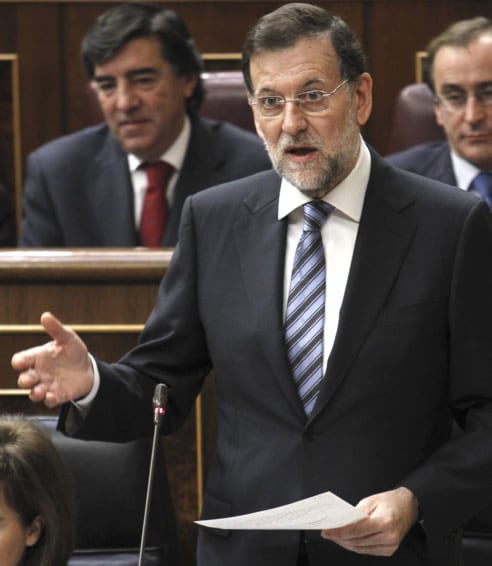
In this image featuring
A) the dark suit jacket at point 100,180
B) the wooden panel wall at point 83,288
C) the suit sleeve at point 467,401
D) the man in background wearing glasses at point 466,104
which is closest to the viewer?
the suit sleeve at point 467,401

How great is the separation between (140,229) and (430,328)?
820mm

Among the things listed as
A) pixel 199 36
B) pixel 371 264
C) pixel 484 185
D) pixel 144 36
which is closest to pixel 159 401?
pixel 371 264

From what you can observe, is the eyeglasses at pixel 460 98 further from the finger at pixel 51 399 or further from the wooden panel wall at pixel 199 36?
the finger at pixel 51 399

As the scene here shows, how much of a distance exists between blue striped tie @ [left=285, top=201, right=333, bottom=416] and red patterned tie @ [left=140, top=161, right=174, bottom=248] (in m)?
0.73

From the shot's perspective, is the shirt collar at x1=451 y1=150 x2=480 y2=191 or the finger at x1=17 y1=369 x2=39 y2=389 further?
the shirt collar at x1=451 y1=150 x2=480 y2=191

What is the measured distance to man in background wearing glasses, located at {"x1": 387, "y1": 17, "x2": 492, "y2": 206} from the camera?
162cm

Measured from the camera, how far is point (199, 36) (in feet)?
6.86

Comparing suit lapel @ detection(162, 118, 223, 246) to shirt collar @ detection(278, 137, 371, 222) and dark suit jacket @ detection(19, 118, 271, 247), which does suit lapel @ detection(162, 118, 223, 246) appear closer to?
dark suit jacket @ detection(19, 118, 271, 247)

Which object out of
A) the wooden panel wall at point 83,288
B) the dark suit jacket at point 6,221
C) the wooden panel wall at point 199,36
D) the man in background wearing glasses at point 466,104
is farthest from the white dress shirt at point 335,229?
the wooden panel wall at point 199,36

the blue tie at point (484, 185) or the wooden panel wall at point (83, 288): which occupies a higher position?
the blue tie at point (484, 185)

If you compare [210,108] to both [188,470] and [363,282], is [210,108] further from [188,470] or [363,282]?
[363,282]

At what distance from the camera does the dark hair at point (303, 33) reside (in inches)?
39.1

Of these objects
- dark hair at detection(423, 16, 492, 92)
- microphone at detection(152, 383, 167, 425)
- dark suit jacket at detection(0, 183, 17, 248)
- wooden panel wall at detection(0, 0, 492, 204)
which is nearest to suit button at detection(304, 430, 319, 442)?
microphone at detection(152, 383, 167, 425)

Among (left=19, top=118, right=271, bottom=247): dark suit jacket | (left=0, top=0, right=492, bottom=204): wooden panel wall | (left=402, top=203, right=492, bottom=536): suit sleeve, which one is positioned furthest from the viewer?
(left=0, top=0, right=492, bottom=204): wooden panel wall
